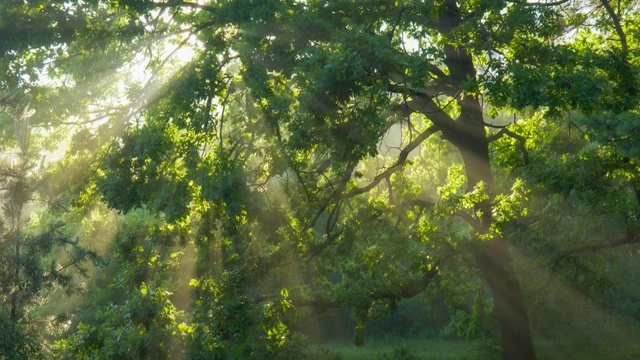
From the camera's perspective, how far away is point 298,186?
14.6 m

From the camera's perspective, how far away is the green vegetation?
11570mm

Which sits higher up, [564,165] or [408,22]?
[408,22]

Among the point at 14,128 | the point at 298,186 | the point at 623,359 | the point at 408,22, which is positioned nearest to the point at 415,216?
the point at 298,186

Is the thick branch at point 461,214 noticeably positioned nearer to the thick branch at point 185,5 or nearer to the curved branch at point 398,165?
the curved branch at point 398,165

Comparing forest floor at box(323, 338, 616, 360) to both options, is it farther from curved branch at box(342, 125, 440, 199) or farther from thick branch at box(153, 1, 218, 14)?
thick branch at box(153, 1, 218, 14)

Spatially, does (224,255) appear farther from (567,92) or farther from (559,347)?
(559,347)

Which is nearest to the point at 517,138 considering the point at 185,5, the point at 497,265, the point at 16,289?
the point at 497,265

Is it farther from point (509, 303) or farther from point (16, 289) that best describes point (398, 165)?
point (16, 289)

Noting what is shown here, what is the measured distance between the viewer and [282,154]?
42.8ft

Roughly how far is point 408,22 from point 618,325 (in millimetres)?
20346

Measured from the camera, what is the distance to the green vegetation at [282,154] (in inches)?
456

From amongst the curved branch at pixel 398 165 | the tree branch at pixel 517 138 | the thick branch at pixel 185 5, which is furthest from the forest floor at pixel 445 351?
the thick branch at pixel 185 5

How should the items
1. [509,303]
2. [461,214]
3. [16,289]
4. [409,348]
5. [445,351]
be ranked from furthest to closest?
[445,351] < [409,348] < [509,303] < [461,214] < [16,289]

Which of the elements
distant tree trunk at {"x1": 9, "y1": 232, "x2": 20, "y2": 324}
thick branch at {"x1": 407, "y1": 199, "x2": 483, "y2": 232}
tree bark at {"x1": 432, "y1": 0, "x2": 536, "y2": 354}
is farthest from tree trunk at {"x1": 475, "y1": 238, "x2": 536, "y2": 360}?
distant tree trunk at {"x1": 9, "y1": 232, "x2": 20, "y2": 324}
